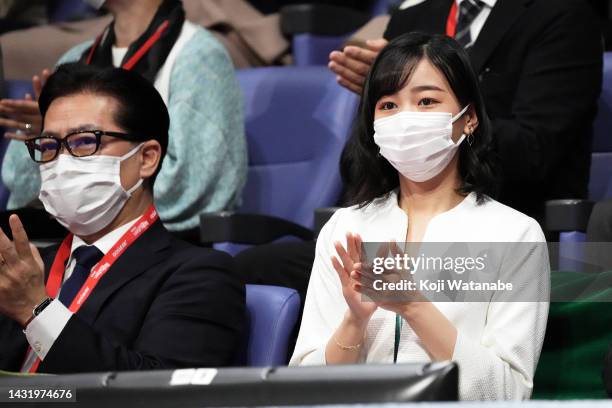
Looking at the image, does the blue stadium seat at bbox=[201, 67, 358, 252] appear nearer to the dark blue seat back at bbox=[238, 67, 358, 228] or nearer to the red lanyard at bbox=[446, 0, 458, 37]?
the dark blue seat back at bbox=[238, 67, 358, 228]

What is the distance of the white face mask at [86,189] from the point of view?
73.6 inches

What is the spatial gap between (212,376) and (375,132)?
3.16 ft

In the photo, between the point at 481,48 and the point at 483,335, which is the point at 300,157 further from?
the point at 483,335

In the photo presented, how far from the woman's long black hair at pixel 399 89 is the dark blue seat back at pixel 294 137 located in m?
0.89

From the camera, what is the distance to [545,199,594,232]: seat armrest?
2061 mm

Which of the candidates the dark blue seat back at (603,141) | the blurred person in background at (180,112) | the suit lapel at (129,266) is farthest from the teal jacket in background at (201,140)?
the dark blue seat back at (603,141)

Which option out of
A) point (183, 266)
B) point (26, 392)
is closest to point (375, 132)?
point (183, 266)

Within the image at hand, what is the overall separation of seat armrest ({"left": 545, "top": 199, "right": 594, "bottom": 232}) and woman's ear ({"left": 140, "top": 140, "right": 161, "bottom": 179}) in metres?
0.74

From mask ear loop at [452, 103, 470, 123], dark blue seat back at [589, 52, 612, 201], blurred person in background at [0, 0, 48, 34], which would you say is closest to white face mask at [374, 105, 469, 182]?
mask ear loop at [452, 103, 470, 123]

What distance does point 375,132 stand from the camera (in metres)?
1.81

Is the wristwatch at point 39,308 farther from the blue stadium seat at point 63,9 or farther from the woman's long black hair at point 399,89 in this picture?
the blue stadium seat at point 63,9

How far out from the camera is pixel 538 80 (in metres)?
2.26

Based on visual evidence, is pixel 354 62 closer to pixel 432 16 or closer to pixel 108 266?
pixel 432 16

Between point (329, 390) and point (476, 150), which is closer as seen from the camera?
point (329, 390)
